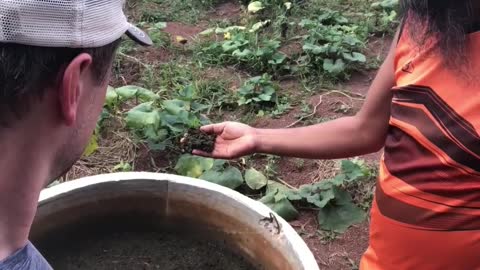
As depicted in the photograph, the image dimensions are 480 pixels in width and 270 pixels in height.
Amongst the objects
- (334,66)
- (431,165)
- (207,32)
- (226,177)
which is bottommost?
(207,32)

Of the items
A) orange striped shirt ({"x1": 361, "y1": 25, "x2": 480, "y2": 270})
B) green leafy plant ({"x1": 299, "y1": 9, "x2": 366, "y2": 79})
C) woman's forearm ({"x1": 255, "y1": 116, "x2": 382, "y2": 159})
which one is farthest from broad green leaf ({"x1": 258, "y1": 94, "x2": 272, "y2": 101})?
orange striped shirt ({"x1": 361, "y1": 25, "x2": 480, "y2": 270})

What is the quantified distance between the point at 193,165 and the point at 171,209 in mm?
685

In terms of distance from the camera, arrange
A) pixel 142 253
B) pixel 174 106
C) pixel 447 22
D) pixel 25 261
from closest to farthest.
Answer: pixel 25 261, pixel 447 22, pixel 142 253, pixel 174 106

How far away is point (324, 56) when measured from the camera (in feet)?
11.9

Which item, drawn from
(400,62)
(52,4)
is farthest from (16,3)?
(400,62)

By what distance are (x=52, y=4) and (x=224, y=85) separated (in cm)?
268

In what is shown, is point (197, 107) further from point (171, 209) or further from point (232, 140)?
point (232, 140)

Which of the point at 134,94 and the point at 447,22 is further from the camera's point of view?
the point at 134,94

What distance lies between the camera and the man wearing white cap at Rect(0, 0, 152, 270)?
2.46 feet

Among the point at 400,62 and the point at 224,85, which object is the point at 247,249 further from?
the point at 224,85

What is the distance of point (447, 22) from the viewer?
1.28 m

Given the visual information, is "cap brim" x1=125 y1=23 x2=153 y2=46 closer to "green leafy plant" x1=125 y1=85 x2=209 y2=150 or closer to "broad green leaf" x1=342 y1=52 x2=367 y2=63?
"green leafy plant" x1=125 y1=85 x2=209 y2=150

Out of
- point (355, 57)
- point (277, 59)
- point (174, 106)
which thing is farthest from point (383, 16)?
point (174, 106)

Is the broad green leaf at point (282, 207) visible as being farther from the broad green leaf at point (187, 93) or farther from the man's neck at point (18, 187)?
the man's neck at point (18, 187)
